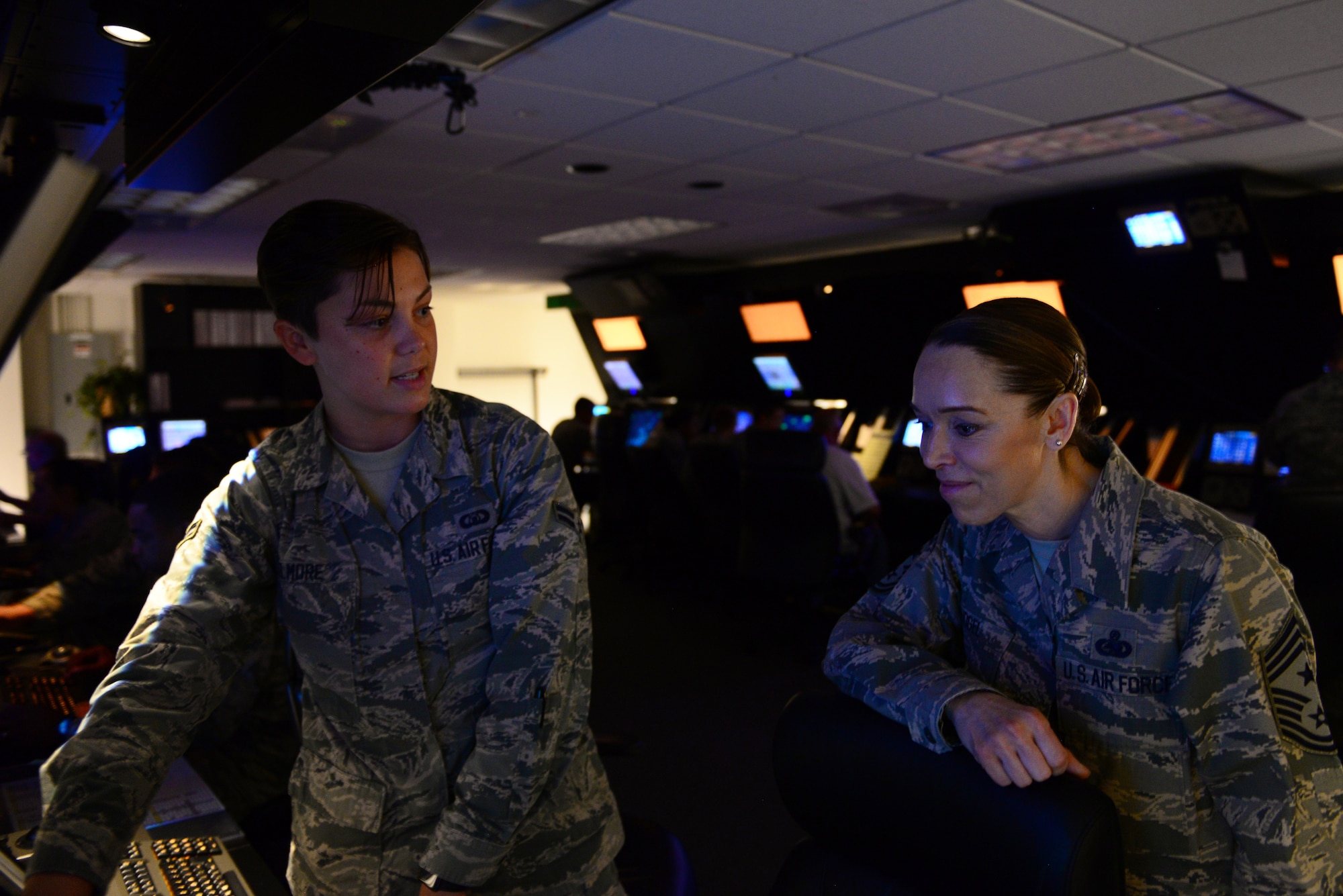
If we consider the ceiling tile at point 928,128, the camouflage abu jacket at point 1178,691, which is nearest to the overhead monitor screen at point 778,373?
the ceiling tile at point 928,128

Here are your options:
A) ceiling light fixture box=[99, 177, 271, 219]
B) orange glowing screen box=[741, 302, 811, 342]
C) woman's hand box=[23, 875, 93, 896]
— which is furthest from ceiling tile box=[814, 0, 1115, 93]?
orange glowing screen box=[741, 302, 811, 342]

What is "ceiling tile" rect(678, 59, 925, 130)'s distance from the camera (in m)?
3.09

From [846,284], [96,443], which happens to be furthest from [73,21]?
[96,443]

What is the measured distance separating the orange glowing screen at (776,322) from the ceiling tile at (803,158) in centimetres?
239

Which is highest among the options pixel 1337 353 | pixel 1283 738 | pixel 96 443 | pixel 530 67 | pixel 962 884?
pixel 530 67

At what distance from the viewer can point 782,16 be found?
2561 mm

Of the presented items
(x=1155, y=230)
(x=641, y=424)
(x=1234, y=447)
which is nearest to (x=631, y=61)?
(x=1155, y=230)

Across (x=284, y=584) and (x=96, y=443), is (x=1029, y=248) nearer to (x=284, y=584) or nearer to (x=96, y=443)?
(x=284, y=584)

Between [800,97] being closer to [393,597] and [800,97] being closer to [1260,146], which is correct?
[1260,146]

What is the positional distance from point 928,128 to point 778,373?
146 inches

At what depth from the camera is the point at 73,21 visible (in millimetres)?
1245

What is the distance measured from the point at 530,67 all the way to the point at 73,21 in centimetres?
190

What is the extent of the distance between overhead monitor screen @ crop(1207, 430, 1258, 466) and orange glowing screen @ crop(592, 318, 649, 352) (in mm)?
5097

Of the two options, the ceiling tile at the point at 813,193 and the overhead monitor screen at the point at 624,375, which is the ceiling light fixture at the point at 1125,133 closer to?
the ceiling tile at the point at 813,193
